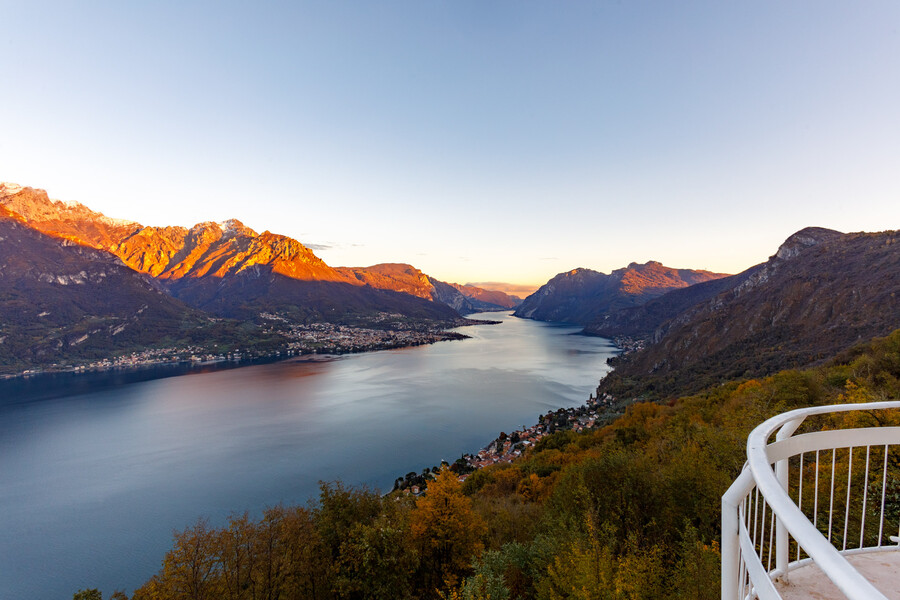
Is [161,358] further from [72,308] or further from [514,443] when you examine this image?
[514,443]

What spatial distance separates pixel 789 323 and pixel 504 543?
76.7m

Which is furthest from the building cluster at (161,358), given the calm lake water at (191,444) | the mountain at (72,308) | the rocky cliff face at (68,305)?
the calm lake water at (191,444)

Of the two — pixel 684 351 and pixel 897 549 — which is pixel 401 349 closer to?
pixel 684 351

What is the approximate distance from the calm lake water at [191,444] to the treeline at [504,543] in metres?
22.7

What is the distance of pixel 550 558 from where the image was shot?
13.6m

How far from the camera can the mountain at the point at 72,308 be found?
122938 mm

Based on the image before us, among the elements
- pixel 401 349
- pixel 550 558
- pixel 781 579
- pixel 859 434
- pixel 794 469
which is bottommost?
pixel 401 349

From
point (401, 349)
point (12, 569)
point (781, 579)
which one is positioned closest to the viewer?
point (781, 579)

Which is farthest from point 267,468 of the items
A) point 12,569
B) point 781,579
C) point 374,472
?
point 781,579

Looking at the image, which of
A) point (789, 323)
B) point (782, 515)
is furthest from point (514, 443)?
point (789, 323)

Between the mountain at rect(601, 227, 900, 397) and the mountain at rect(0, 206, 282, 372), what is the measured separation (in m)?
167

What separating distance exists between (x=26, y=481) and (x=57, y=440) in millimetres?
15470

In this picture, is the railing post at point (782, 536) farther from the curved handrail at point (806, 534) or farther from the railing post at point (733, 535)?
the railing post at point (733, 535)

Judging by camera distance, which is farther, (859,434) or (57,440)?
(57,440)
